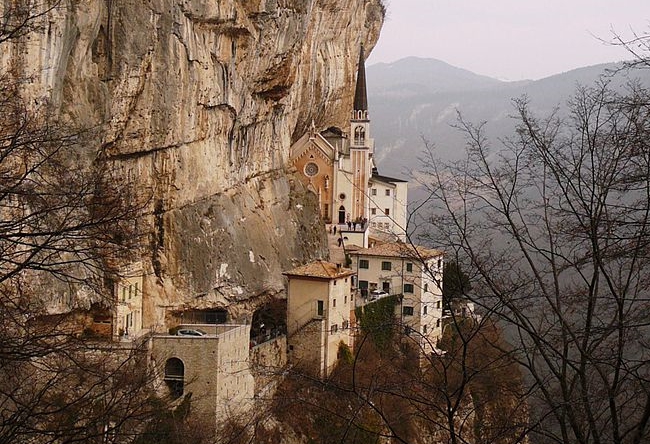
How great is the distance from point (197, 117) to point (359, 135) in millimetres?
20339

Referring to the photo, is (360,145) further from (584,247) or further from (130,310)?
(584,247)

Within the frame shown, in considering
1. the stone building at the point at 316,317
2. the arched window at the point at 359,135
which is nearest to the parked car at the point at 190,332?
the stone building at the point at 316,317

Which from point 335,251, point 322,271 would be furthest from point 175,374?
point 335,251

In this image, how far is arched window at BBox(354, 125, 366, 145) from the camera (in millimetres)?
51875

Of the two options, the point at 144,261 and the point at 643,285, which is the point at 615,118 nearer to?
the point at 643,285

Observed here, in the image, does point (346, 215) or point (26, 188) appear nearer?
point (26, 188)

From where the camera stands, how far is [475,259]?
894 cm

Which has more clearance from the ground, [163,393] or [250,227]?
[250,227]

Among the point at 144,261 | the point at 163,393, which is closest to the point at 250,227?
the point at 144,261

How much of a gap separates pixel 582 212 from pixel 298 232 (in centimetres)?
3214

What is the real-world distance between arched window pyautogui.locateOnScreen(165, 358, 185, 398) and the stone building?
240 inches

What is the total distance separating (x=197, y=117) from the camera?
3259 cm

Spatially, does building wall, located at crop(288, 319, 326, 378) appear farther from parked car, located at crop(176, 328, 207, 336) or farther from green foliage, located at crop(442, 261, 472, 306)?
green foliage, located at crop(442, 261, 472, 306)

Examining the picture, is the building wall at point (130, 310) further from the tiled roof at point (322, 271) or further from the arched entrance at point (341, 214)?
the arched entrance at point (341, 214)
